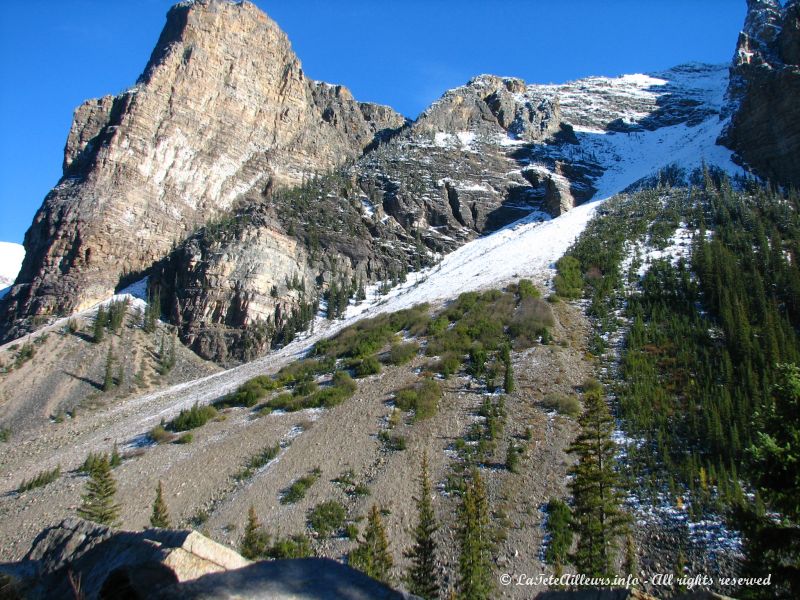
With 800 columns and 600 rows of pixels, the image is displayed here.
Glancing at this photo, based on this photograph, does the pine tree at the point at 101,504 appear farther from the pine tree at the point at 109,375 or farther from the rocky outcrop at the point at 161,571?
the pine tree at the point at 109,375

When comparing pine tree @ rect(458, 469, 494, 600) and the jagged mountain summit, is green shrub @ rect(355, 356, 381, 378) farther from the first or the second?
the jagged mountain summit

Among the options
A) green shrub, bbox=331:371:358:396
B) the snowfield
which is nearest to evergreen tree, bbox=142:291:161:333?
the snowfield

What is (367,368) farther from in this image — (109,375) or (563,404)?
(109,375)

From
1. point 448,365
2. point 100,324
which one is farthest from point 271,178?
point 448,365

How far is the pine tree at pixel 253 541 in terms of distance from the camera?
21.6 metres

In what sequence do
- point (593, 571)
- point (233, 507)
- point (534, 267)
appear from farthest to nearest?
point (534, 267) → point (233, 507) → point (593, 571)

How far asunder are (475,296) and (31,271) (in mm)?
75887

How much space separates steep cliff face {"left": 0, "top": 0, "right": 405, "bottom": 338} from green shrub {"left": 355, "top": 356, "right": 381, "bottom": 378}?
56.1 metres

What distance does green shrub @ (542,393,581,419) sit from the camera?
3272 centimetres

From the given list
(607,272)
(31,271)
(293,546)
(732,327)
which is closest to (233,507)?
(293,546)

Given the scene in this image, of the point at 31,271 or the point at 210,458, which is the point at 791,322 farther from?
the point at 31,271

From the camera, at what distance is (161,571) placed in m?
6.36

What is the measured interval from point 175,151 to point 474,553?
99297mm

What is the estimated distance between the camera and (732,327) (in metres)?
40.2
